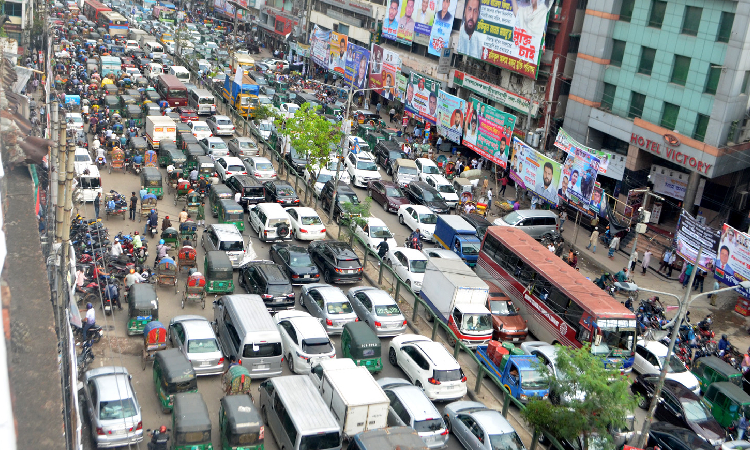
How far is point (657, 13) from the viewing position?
38.7 m

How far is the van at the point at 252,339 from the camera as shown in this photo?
20766 millimetres

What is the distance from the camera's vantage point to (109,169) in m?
39.9

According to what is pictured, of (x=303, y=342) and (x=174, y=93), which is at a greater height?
(x=174, y=93)

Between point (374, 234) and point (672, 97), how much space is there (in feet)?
57.5

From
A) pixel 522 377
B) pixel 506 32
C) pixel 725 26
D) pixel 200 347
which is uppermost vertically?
pixel 725 26

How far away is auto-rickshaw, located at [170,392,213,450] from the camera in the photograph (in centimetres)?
1647

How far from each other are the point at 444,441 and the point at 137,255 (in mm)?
14837

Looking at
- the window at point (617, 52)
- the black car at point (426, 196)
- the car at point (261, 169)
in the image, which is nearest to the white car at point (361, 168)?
the black car at point (426, 196)

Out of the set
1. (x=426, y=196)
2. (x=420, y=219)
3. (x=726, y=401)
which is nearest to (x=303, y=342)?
(x=726, y=401)

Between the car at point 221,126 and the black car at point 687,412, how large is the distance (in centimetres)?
3236

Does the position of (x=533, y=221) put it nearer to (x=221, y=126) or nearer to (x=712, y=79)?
(x=712, y=79)

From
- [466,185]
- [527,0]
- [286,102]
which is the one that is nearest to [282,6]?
[286,102]

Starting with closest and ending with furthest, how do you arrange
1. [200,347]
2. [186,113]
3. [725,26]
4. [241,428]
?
[241,428], [200,347], [725,26], [186,113]

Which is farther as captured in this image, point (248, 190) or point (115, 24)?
point (115, 24)
